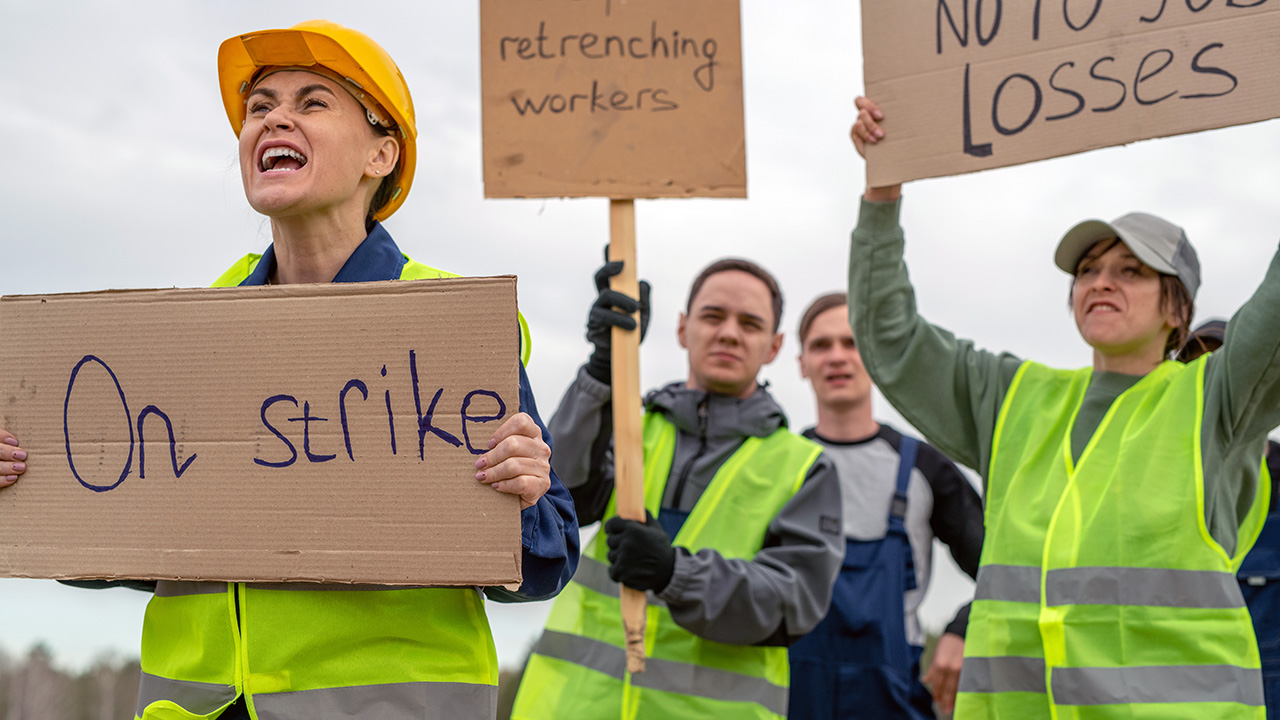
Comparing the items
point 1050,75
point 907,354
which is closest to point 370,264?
point 907,354

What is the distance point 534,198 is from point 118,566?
175 centimetres

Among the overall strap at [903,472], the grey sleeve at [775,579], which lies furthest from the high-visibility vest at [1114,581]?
the overall strap at [903,472]

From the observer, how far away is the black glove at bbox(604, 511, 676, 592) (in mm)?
3197

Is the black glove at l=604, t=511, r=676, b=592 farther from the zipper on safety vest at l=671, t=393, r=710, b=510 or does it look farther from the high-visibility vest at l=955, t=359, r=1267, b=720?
the high-visibility vest at l=955, t=359, r=1267, b=720

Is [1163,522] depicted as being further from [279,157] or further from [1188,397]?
[279,157]

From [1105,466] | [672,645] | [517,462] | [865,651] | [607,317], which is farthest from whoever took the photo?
[865,651]

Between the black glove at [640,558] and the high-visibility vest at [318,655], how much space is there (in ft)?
3.73

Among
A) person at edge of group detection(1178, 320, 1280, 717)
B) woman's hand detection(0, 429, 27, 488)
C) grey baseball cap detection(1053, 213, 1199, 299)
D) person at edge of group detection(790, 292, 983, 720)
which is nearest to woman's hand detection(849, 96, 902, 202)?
grey baseball cap detection(1053, 213, 1199, 299)

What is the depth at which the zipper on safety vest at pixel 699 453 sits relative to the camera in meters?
3.64

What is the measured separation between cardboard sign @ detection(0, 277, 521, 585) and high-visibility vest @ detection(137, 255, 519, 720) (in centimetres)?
8

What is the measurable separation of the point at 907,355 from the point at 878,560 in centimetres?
113

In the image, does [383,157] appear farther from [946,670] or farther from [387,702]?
[946,670]

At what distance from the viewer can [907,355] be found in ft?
11.4

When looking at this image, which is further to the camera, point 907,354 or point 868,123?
point 907,354
